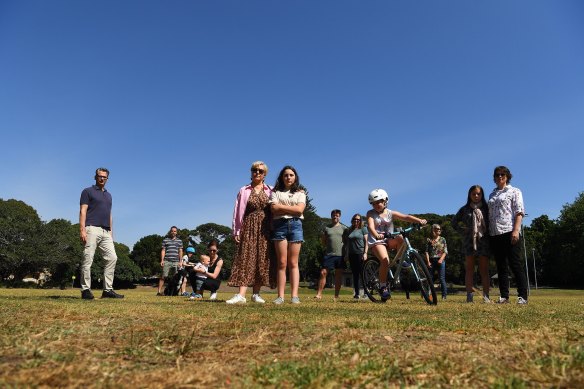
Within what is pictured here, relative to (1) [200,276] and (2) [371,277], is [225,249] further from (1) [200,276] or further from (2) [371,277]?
(2) [371,277]

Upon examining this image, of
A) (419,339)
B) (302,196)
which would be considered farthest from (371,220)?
(419,339)

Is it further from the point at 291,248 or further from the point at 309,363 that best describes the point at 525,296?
the point at 309,363

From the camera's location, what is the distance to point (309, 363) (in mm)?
2340

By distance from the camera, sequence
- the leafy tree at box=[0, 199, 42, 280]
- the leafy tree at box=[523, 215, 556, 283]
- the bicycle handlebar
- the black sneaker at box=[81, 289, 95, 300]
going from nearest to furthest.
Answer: the bicycle handlebar, the black sneaker at box=[81, 289, 95, 300], the leafy tree at box=[0, 199, 42, 280], the leafy tree at box=[523, 215, 556, 283]

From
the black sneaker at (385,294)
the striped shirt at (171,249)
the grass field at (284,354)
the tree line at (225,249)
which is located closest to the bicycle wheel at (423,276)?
the black sneaker at (385,294)

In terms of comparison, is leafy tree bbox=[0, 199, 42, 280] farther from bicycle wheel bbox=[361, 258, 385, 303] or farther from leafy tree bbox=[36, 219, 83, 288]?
bicycle wheel bbox=[361, 258, 385, 303]

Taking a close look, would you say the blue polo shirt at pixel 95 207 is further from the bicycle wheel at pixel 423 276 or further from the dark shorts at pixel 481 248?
the dark shorts at pixel 481 248

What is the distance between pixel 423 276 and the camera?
8125 mm

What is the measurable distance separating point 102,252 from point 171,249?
557 centimetres

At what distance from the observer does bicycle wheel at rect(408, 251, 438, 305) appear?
25.6 feet

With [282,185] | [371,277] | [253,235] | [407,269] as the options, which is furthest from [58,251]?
[407,269]

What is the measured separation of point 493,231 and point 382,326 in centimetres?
589

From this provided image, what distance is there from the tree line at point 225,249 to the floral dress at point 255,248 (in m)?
46.3

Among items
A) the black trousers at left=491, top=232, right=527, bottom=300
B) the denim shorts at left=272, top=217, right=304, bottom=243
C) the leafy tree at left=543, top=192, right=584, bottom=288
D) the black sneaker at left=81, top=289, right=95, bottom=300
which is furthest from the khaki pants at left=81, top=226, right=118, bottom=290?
the leafy tree at left=543, top=192, right=584, bottom=288
